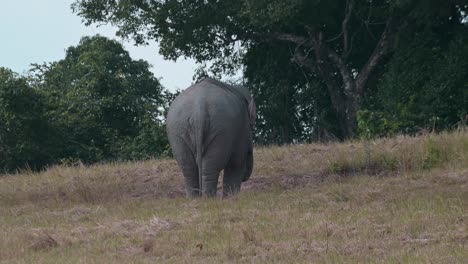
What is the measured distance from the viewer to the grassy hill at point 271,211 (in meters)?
10.0

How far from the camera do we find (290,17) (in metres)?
25.7

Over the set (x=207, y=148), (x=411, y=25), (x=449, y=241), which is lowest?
(x=449, y=241)

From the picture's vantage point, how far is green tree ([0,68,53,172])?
2550 centimetres

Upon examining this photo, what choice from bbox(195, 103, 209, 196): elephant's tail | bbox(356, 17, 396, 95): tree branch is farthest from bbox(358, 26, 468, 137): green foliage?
bbox(195, 103, 209, 196): elephant's tail

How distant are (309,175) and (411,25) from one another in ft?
33.9

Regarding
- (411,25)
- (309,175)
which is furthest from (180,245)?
(411,25)

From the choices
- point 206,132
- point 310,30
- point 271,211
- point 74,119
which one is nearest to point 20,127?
point 74,119

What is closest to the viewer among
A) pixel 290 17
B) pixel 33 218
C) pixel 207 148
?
pixel 33 218

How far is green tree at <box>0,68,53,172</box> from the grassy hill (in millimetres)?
5284

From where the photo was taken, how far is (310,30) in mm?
28391

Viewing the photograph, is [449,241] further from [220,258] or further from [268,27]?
[268,27]

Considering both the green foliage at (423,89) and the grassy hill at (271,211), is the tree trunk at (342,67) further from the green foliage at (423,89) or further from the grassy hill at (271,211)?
the grassy hill at (271,211)

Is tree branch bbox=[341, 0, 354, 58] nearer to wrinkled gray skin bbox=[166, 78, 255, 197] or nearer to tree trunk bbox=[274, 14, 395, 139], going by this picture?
tree trunk bbox=[274, 14, 395, 139]

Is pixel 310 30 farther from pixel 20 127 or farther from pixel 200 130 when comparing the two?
pixel 200 130
